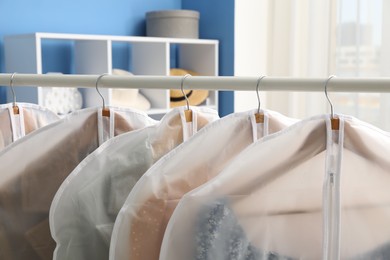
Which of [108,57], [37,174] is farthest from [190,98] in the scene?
[37,174]

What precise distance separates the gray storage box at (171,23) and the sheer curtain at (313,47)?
273 millimetres

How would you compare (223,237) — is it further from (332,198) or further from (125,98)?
(125,98)

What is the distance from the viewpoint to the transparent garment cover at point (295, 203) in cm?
87

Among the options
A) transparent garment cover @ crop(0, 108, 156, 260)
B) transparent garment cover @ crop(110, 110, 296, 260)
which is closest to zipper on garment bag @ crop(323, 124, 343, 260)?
transparent garment cover @ crop(110, 110, 296, 260)

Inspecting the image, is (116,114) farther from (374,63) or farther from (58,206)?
(374,63)

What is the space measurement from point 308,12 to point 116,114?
241 cm

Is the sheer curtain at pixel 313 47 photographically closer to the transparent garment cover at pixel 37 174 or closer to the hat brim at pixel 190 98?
the hat brim at pixel 190 98

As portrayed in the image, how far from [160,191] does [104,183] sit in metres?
0.17

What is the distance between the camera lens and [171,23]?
327 cm

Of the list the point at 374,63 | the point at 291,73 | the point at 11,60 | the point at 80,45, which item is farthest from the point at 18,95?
the point at 374,63

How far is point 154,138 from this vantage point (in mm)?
1122

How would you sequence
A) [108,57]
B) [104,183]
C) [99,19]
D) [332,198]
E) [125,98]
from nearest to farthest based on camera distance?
[332,198]
[104,183]
[108,57]
[125,98]
[99,19]

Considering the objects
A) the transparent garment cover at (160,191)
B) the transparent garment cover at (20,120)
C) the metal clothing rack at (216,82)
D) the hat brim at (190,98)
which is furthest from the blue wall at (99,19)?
the transparent garment cover at (160,191)

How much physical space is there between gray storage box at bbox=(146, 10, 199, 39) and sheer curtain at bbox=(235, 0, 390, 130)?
27 cm
